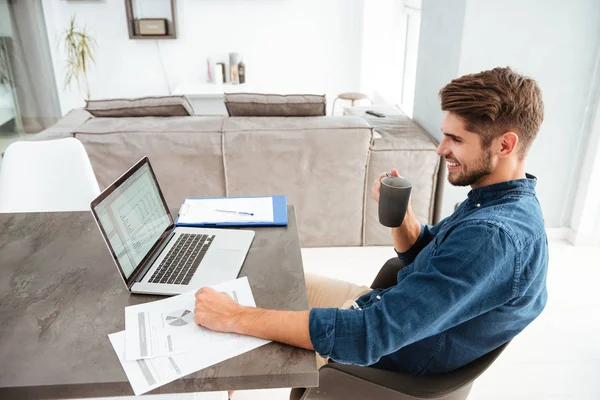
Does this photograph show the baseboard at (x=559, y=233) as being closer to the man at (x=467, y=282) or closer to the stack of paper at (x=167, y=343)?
the man at (x=467, y=282)

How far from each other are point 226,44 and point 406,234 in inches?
186

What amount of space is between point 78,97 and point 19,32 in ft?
3.16

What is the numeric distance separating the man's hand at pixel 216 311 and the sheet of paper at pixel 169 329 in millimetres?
18

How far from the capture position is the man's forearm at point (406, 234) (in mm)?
1564

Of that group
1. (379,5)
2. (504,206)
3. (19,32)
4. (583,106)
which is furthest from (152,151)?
(379,5)

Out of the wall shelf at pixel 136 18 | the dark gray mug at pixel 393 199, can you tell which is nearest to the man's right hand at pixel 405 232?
the dark gray mug at pixel 393 199

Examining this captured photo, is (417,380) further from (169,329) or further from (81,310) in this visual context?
(81,310)

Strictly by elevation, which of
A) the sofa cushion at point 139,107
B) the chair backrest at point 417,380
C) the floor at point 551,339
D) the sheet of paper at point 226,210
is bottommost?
the floor at point 551,339

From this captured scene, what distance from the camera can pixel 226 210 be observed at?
164 centimetres

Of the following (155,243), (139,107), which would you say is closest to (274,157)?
(139,107)

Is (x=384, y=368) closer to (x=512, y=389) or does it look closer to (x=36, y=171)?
(x=512, y=389)

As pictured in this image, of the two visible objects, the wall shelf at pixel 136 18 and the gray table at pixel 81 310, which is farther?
the wall shelf at pixel 136 18

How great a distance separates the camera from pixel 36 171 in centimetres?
203

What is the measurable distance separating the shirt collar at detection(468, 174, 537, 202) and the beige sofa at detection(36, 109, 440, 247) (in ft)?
4.98
